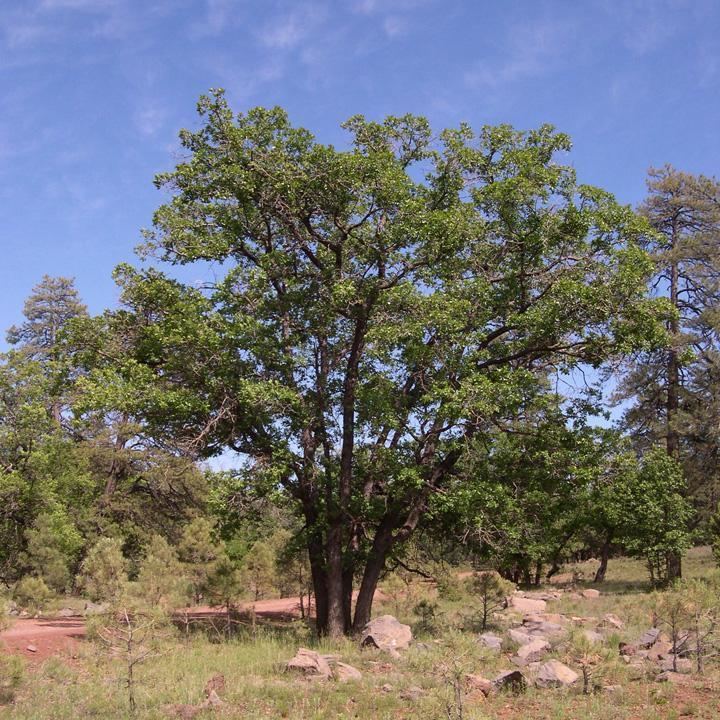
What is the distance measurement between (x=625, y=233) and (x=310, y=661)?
11.1 m

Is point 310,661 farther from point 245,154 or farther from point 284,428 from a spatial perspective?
point 245,154

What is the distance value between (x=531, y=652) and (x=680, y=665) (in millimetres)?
2516

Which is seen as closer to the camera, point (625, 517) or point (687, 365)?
point (625, 517)

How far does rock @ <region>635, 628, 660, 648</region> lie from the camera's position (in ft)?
43.3

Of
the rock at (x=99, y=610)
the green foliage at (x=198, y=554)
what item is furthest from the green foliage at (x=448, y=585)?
the rock at (x=99, y=610)

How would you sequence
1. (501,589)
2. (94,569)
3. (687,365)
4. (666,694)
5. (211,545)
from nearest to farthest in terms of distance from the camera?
(666,694) → (94,569) → (501,589) → (211,545) → (687,365)

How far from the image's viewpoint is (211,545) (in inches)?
822

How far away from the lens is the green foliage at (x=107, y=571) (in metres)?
15.4

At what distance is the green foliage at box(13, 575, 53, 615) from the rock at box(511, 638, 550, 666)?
1726 cm

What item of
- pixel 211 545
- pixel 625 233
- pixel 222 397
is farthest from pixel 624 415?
pixel 222 397

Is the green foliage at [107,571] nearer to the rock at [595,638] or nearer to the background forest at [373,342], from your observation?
the background forest at [373,342]

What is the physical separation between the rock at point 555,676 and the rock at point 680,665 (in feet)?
5.72

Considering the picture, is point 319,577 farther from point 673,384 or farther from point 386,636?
point 673,384

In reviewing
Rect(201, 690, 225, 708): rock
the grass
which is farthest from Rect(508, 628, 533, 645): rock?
Rect(201, 690, 225, 708): rock
